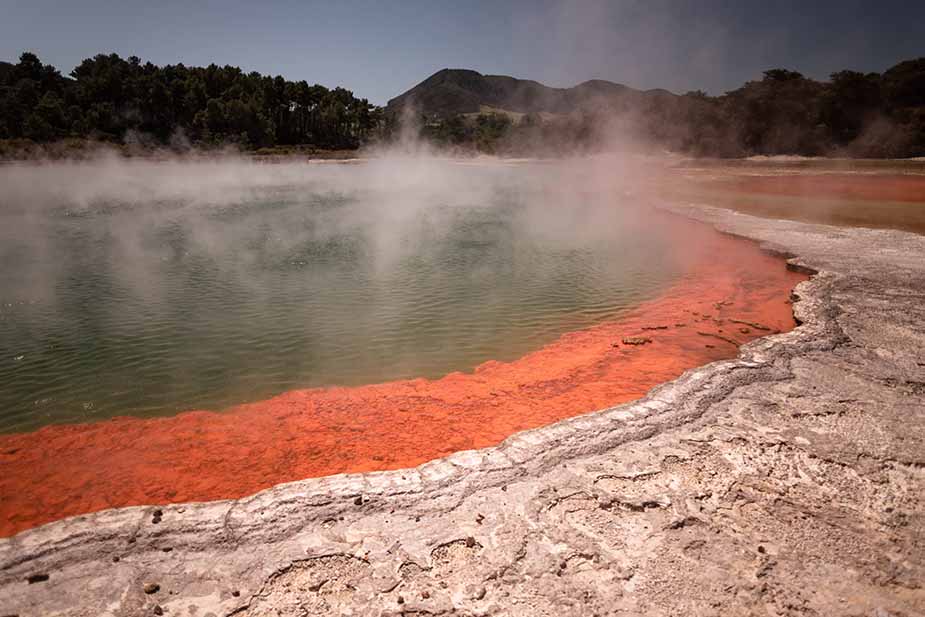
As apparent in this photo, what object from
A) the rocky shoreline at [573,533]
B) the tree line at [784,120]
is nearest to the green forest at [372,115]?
the tree line at [784,120]

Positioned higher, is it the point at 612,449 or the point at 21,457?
the point at 612,449

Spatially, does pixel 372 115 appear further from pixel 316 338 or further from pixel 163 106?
pixel 316 338

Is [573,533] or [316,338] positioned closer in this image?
[573,533]

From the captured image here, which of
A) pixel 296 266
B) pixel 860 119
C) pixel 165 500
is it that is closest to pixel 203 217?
pixel 296 266

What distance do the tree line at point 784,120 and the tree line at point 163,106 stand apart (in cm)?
2803

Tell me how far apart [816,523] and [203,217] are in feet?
55.2

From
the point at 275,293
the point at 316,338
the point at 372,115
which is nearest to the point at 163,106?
the point at 372,115

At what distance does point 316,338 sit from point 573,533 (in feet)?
15.3

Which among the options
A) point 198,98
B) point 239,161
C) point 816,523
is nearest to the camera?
point 816,523

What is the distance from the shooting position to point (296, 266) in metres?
9.57

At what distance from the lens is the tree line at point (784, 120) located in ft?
112

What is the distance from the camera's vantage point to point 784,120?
128ft

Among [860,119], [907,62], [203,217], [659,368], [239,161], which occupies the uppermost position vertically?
[907,62]

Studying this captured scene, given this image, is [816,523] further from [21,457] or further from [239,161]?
[239,161]
